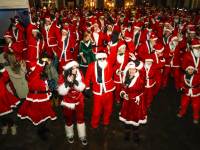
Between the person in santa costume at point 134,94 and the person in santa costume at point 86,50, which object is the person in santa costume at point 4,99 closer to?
the person in santa costume at point 134,94

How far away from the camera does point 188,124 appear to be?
4.44 m

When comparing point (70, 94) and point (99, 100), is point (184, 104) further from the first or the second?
point (70, 94)

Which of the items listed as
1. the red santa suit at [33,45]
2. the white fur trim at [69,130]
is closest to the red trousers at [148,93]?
the white fur trim at [69,130]

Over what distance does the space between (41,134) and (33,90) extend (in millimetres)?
1352

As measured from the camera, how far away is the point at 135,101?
337 centimetres

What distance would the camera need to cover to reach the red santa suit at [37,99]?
3.32 meters

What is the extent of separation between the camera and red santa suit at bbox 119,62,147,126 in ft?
10.8

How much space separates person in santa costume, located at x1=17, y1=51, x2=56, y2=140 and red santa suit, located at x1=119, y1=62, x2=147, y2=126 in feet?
5.58

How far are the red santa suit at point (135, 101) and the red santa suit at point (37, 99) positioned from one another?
170cm

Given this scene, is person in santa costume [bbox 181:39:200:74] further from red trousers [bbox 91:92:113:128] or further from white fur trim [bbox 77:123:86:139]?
white fur trim [bbox 77:123:86:139]

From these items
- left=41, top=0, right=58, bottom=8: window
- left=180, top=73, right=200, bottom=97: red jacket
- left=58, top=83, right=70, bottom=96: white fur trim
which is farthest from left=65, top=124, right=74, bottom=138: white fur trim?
left=41, top=0, right=58, bottom=8: window

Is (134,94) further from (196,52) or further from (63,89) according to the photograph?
(196,52)

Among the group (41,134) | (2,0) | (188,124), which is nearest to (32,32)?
(2,0)

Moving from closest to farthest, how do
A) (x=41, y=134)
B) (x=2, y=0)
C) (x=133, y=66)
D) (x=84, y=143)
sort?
(x=133, y=66) → (x=84, y=143) → (x=41, y=134) → (x=2, y=0)
